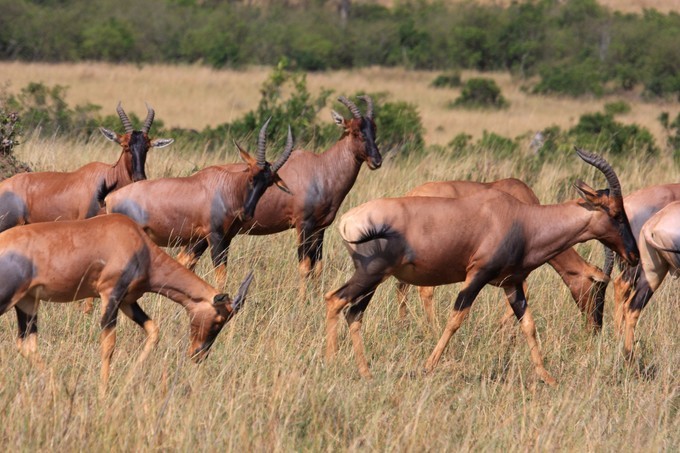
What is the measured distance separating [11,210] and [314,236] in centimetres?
274

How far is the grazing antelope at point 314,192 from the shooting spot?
10008mm

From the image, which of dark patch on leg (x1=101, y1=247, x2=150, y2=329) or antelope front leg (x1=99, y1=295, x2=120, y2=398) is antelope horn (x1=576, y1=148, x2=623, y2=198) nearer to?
dark patch on leg (x1=101, y1=247, x2=150, y2=329)

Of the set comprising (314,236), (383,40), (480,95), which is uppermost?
(314,236)

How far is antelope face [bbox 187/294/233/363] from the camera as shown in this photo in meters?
7.05

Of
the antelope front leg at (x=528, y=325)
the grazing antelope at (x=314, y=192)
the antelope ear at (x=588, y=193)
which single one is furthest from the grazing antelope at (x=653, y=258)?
the grazing antelope at (x=314, y=192)

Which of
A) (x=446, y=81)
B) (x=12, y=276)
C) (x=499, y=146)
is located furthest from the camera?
(x=446, y=81)

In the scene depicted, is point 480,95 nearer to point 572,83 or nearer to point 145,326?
point 572,83

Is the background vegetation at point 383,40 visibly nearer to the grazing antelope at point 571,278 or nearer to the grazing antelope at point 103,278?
the grazing antelope at point 571,278

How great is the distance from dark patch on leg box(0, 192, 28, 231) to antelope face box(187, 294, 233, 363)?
272cm

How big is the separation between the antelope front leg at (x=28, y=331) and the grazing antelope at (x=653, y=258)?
13.7 feet

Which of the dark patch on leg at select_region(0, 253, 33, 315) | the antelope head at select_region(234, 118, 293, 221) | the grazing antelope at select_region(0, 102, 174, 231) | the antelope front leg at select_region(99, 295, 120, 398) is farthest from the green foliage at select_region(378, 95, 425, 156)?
the dark patch on leg at select_region(0, 253, 33, 315)

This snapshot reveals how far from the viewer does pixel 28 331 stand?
6.83 metres

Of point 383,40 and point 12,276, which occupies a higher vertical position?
point 12,276

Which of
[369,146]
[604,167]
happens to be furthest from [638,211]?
[369,146]
